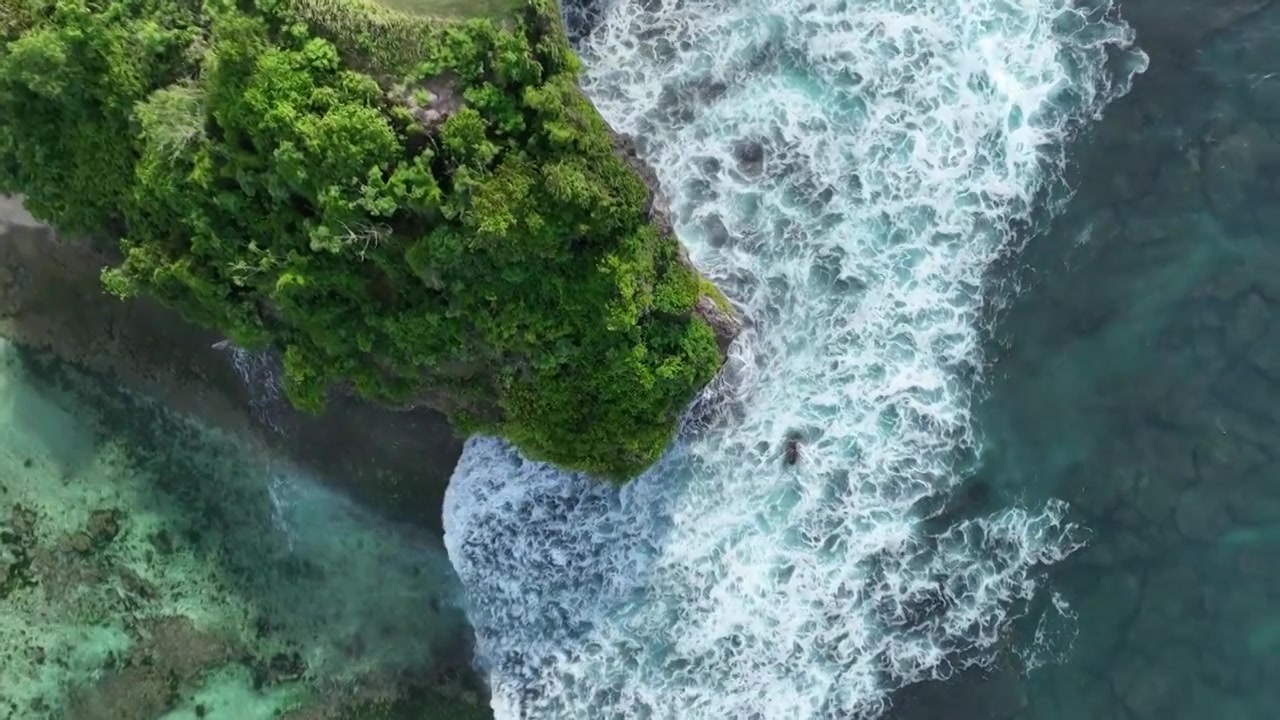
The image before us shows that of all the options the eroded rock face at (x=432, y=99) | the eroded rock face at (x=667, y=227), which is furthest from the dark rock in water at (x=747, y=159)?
the eroded rock face at (x=432, y=99)

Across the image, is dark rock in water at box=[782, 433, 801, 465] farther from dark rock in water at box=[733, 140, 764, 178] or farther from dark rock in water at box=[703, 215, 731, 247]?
dark rock in water at box=[733, 140, 764, 178]

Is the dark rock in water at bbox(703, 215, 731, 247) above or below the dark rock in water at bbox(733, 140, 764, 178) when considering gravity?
below

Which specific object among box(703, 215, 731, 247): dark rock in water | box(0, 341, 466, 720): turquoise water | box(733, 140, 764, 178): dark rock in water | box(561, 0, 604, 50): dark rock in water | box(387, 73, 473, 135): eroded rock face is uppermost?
box(387, 73, 473, 135): eroded rock face

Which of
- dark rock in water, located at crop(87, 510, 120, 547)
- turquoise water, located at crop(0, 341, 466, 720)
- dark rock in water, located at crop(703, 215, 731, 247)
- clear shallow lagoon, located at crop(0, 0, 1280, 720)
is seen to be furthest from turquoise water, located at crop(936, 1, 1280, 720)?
dark rock in water, located at crop(87, 510, 120, 547)

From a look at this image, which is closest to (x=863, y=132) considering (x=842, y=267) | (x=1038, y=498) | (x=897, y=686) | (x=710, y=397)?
(x=842, y=267)

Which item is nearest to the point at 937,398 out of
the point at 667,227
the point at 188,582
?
the point at 667,227

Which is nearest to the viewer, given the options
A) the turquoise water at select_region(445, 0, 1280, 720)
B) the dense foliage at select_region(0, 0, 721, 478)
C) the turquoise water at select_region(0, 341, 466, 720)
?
the dense foliage at select_region(0, 0, 721, 478)
